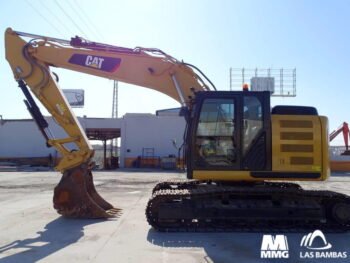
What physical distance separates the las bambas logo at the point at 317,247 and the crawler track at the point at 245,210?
49 cm

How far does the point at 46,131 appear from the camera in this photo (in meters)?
9.95

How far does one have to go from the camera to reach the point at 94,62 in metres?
9.89

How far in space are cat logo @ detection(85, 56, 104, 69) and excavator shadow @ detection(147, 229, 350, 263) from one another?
4256 mm

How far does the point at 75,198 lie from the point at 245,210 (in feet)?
13.0

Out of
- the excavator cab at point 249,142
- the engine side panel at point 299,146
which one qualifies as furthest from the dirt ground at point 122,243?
the engine side panel at point 299,146

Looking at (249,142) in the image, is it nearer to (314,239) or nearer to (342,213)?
(314,239)

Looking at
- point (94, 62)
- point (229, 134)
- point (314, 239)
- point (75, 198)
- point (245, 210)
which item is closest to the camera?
point (314, 239)

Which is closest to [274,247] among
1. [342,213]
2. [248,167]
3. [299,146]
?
[248,167]

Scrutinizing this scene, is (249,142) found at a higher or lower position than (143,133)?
lower

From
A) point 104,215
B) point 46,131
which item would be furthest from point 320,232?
point 46,131

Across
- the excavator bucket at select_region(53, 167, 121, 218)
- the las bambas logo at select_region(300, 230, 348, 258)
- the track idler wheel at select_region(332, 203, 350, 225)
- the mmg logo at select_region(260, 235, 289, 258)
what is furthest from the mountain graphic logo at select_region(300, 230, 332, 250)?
the excavator bucket at select_region(53, 167, 121, 218)

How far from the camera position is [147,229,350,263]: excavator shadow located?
6.60 m

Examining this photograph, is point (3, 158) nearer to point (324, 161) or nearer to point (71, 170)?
point (71, 170)

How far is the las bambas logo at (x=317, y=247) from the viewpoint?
22.3 ft
